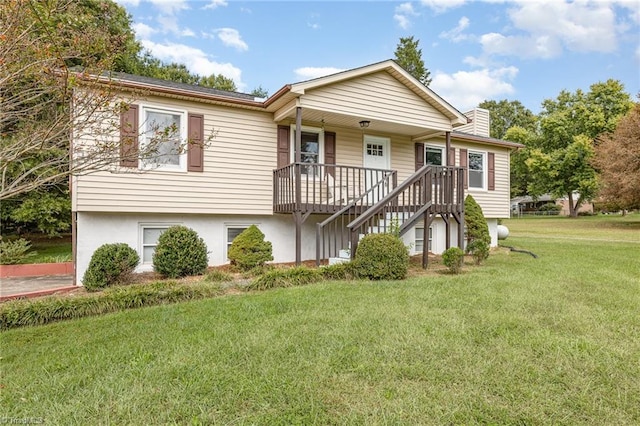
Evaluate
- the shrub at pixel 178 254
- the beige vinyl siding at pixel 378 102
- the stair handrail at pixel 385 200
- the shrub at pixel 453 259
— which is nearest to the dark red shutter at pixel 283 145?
the beige vinyl siding at pixel 378 102

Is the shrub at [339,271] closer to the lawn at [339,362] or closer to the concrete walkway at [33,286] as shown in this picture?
the lawn at [339,362]

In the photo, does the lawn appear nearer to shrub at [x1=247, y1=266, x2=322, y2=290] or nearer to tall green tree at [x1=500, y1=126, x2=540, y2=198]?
shrub at [x1=247, y1=266, x2=322, y2=290]

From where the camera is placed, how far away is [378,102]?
29.9ft

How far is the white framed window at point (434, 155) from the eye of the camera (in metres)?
11.5

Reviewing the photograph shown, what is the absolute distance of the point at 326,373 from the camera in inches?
114

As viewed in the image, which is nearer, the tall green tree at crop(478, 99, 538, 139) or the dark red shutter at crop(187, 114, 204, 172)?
the dark red shutter at crop(187, 114, 204, 172)

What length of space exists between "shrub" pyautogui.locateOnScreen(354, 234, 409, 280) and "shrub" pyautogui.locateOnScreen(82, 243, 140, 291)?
4251 millimetres

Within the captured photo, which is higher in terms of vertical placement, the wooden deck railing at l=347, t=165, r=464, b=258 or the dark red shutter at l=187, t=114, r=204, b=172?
the dark red shutter at l=187, t=114, r=204, b=172

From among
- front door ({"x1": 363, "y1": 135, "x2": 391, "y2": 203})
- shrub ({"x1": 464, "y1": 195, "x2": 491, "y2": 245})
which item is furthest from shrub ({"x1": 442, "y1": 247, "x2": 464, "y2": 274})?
front door ({"x1": 363, "y1": 135, "x2": 391, "y2": 203})

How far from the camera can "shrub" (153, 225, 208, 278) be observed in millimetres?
7137

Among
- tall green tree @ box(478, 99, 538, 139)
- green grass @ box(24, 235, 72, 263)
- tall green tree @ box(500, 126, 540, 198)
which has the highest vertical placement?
tall green tree @ box(478, 99, 538, 139)

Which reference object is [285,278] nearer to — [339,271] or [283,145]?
[339,271]

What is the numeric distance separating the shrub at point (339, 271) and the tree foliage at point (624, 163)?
830 inches

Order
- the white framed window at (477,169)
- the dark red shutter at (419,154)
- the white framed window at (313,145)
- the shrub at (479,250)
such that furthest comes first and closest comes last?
1. the white framed window at (477,169)
2. the dark red shutter at (419,154)
3. the white framed window at (313,145)
4. the shrub at (479,250)
